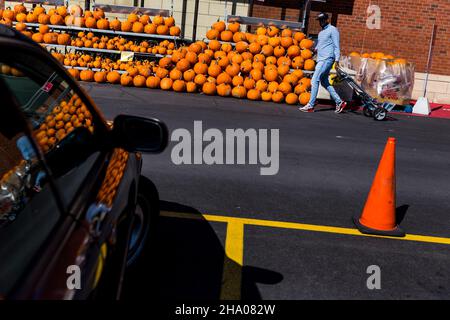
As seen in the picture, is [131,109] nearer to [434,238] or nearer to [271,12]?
[434,238]

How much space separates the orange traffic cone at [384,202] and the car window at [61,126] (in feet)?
10.6

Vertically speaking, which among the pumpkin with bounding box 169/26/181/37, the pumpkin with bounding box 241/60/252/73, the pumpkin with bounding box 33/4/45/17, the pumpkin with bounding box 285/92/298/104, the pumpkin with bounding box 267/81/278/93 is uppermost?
the pumpkin with bounding box 33/4/45/17

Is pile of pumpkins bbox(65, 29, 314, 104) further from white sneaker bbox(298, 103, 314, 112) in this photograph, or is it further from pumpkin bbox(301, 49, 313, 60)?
white sneaker bbox(298, 103, 314, 112)

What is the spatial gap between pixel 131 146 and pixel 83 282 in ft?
3.91

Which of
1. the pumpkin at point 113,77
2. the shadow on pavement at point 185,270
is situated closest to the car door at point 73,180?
the shadow on pavement at point 185,270

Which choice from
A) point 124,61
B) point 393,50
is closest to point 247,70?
point 124,61

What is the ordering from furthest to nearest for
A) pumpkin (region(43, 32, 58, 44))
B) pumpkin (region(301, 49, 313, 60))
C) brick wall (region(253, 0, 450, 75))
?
brick wall (region(253, 0, 450, 75)) < pumpkin (region(43, 32, 58, 44)) < pumpkin (region(301, 49, 313, 60))

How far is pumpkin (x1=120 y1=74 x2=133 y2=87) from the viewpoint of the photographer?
1454 centimetres

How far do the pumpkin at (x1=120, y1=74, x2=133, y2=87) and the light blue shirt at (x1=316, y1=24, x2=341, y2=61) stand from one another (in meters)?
5.40

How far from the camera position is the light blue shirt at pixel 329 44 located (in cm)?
1229

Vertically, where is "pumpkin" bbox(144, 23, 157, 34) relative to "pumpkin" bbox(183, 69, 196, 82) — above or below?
above

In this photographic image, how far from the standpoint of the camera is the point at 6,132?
10.3 ft

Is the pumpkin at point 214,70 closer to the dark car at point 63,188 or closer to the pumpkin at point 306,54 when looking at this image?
the pumpkin at point 306,54

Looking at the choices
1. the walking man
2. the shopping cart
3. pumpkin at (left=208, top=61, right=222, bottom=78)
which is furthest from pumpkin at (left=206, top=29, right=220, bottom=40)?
the shopping cart
